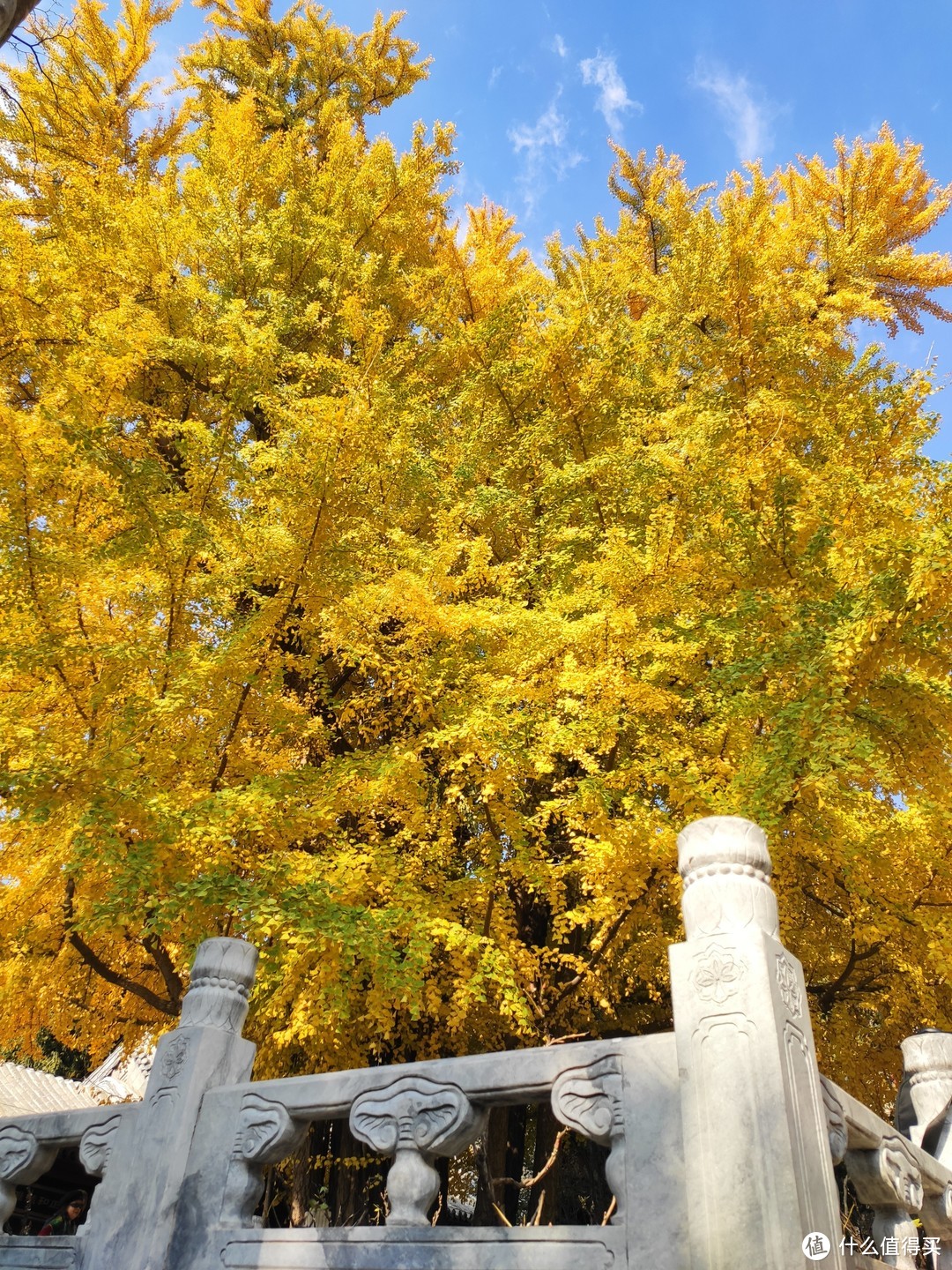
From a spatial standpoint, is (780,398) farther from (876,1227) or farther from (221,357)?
(876,1227)

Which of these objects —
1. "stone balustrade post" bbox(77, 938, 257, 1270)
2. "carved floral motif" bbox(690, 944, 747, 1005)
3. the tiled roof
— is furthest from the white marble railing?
the tiled roof

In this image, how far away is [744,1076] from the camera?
7.28 feet

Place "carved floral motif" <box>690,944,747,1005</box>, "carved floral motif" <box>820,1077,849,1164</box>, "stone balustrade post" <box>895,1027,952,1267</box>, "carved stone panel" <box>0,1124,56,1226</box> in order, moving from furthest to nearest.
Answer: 1. "stone balustrade post" <box>895,1027,952,1267</box>
2. "carved stone panel" <box>0,1124,56,1226</box>
3. "carved floral motif" <box>820,1077,849,1164</box>
4. "carved floral motif" <box>690,944,747,1005</box>

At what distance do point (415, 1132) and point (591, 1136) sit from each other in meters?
0.63

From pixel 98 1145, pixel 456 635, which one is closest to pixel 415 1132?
pixel 98 1145

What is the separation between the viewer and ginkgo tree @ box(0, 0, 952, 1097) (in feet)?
16.6

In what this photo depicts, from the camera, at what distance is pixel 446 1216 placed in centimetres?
984

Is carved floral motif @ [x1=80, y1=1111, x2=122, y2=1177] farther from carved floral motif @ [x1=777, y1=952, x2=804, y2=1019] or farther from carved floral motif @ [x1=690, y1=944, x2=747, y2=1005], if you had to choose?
carved floral motif @ [x1=777, y1=952, x2=804, y2=1019]

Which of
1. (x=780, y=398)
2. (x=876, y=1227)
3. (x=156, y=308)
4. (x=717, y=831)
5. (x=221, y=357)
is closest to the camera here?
(x=717, y=831)

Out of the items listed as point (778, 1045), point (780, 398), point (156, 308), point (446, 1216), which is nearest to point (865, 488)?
point (780, 398)

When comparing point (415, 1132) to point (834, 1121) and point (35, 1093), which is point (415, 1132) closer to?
point (834, 1121)

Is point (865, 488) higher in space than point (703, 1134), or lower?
higher

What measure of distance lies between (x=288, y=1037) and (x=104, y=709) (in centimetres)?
254

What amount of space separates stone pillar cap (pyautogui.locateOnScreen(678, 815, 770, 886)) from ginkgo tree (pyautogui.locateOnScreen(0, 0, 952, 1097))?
1.86 meters
